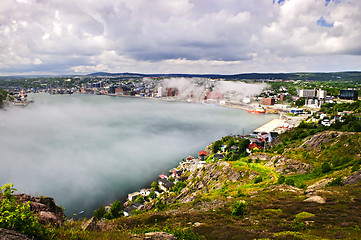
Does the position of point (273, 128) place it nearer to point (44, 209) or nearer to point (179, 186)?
point (179, 186)

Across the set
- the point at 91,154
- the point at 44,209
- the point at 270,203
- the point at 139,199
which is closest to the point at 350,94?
the point at 139,199

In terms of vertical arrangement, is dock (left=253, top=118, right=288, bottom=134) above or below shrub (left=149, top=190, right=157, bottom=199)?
above

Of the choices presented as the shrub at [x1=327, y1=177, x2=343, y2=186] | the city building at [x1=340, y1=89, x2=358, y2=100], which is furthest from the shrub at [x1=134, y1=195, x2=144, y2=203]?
the city building at [x1=340, y1=89, x2=358, y2=100]

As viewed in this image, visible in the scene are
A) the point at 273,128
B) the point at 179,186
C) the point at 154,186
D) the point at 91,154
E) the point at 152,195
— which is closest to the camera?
the point at 152,195

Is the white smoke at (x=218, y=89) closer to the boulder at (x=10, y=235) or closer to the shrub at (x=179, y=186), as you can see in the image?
the shrub at (x=179, y=186)

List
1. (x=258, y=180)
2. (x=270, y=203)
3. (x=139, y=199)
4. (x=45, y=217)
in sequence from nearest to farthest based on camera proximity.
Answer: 1. (x=45, y=217)
2. (x=270, y=203)
3. (x=258, y=180)
4. (x=139, y=199)

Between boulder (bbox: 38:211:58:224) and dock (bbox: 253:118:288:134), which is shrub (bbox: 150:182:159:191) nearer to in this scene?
boulder (bbox: 38:211:58:224)

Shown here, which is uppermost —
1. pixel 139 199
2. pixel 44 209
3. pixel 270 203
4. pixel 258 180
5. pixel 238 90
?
pixel 238 90

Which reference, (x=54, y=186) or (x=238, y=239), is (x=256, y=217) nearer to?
(x=238, y=239)

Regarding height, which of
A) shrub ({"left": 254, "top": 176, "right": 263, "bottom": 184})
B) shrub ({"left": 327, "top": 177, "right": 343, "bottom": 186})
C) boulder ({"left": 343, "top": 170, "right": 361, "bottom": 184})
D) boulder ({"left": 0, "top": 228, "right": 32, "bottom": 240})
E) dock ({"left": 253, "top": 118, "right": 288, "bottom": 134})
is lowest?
dock ({"left": 253, "top": 118, "right": 288, "bottom": 134})

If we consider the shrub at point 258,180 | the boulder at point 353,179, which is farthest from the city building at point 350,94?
the boulder at point 353,179

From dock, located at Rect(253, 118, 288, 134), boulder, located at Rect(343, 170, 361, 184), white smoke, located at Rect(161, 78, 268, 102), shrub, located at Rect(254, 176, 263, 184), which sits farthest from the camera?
white smoke, located at Rect(161, 78, 268, 102)
